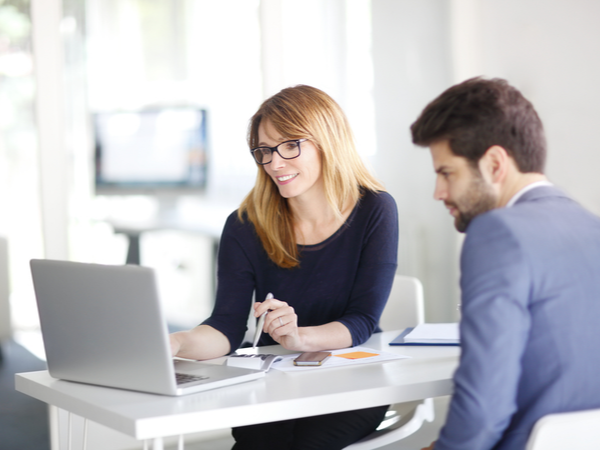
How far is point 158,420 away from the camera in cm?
104

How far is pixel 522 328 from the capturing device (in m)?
0.99

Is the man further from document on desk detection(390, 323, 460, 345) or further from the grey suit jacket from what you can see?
document on desk detection(390, 323, 460, 345)

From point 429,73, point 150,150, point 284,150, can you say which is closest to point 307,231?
point 284,150

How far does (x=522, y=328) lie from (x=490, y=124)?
1.20 feet

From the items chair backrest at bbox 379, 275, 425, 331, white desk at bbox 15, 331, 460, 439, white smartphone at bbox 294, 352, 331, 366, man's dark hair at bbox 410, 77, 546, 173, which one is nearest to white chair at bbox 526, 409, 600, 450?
white desk at bbox 15, 331, 460, 439

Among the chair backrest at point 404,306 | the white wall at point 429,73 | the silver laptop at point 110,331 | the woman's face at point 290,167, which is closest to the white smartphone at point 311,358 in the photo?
the silver laptop at point 110,331

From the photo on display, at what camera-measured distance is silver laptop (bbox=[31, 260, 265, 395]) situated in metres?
1.12

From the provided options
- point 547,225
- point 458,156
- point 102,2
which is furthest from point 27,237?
point 547,225

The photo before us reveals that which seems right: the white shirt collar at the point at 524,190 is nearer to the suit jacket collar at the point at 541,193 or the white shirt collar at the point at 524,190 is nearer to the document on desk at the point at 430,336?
the suit jacket collar at the point at 541,193

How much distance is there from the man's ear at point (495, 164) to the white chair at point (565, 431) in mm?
432

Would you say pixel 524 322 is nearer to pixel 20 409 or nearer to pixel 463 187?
pixel 463 187

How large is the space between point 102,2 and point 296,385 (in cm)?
232

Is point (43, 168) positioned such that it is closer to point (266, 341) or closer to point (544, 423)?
point (266, 341)

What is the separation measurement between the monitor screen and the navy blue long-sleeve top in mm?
1282
